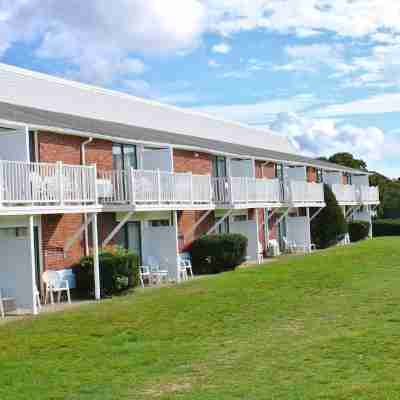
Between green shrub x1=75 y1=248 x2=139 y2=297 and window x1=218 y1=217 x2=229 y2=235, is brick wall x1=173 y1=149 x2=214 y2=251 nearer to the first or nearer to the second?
window x1=218 y1=217 x2=229 y2=235

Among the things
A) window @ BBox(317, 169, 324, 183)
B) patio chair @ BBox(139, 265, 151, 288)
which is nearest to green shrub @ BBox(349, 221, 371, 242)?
window @ BBox(317, 169, 324, 183)

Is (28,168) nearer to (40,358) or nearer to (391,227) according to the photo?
(40,358)

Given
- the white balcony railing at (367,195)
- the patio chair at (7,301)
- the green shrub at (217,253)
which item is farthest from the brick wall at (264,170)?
the patio chair at (7,301)

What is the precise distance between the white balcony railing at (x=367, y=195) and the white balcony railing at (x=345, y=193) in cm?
90

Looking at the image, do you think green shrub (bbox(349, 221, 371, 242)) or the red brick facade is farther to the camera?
green shrub (bbox(349, 221, 371, 242))

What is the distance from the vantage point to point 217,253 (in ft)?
85.0

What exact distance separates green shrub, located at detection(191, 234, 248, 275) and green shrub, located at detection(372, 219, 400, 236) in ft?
92.3

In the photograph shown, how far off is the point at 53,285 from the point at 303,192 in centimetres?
1771

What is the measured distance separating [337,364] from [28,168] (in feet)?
29.7

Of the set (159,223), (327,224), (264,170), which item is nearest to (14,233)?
(159,223)

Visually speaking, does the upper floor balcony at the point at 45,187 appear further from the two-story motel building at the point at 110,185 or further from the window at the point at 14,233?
the window at the point at 14,233

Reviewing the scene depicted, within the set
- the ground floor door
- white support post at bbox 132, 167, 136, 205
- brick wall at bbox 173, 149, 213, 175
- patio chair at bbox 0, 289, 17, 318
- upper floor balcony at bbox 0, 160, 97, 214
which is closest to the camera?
upper floor balcony at bbox 0, 160, 97, 214

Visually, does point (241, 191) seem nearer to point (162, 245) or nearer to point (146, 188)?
point (162, 245)

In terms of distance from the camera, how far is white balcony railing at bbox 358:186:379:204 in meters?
45.3
